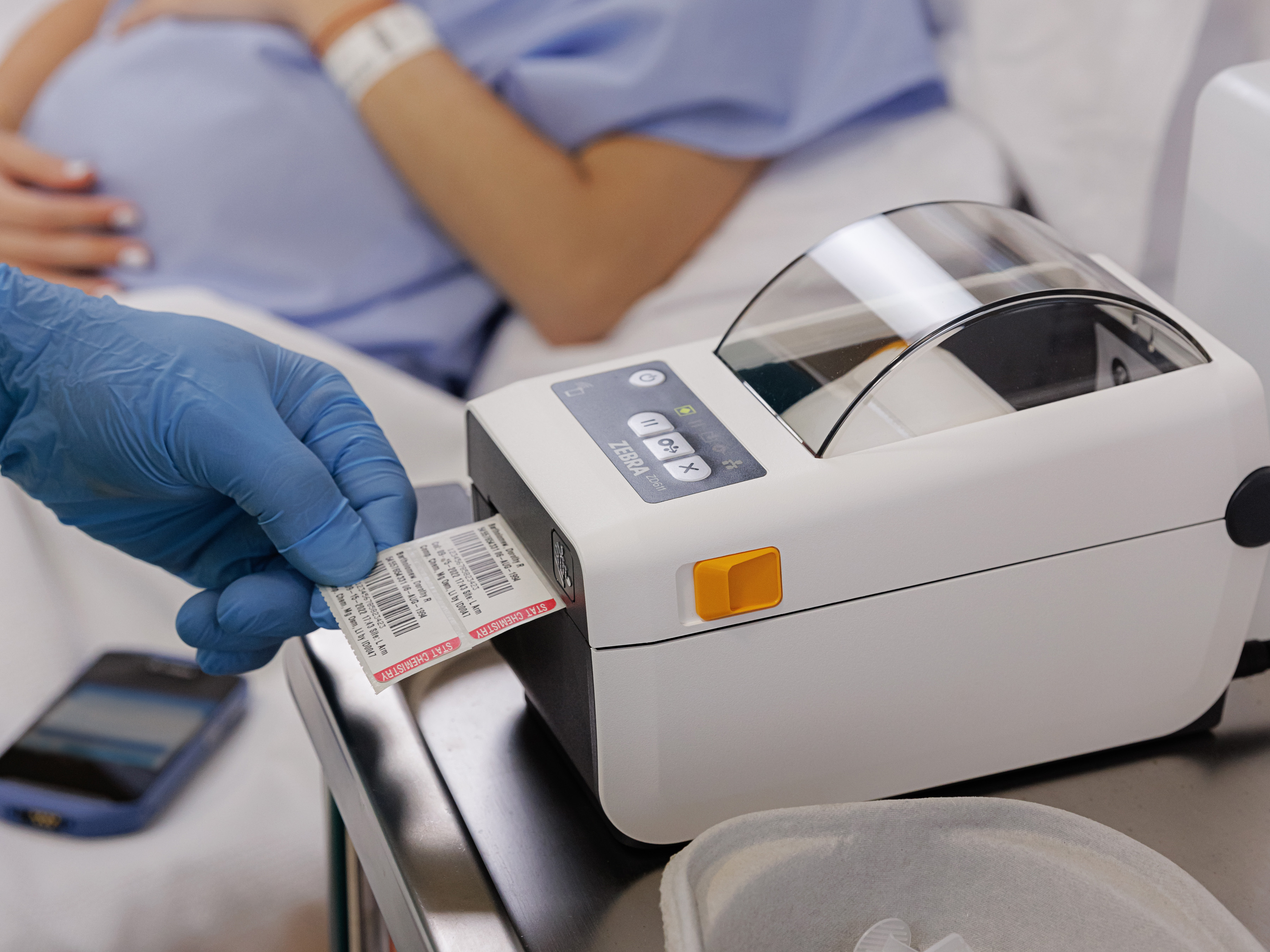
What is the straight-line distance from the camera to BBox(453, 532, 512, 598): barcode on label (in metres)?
0.45

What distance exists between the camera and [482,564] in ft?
1.53

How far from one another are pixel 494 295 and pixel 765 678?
81 cm

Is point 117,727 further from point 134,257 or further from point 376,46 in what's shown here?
point 376,46

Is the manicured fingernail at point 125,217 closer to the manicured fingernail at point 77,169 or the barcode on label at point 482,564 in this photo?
the manicured fingernail at point 77,169

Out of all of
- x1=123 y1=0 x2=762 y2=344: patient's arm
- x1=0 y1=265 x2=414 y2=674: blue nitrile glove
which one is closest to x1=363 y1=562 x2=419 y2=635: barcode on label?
x1=0 y1=265 x2=414 y2=674: blue nitrile glove

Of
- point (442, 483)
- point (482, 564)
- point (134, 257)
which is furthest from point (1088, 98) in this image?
point (134, 257)

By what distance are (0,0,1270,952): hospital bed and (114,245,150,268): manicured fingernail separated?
13cm

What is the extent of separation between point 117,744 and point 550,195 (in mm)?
589

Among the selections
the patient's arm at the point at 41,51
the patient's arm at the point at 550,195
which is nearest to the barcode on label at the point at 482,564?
the patient's arm at the point at 550,195

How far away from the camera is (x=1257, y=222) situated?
533mm

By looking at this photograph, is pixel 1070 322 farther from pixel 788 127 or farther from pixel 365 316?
pixel 365 316

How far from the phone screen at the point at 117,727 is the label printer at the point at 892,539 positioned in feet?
1.68

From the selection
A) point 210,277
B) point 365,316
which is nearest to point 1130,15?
point 365,316

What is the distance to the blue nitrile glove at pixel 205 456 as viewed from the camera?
0.50 m
